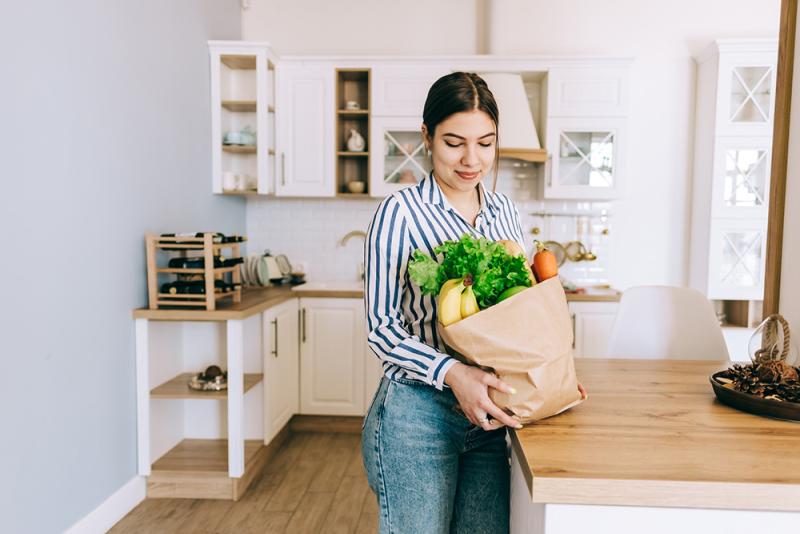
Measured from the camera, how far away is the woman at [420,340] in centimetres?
114

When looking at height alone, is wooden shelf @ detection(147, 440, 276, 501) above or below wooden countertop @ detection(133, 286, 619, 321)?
below

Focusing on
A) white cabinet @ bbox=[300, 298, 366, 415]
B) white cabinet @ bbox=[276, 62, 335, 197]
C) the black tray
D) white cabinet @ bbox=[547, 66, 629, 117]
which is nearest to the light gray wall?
white cabinet @ bbox=[276, 62, 335, 197]

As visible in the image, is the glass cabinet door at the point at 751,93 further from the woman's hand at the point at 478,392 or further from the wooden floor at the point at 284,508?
the woman's hand at the point at 478,392

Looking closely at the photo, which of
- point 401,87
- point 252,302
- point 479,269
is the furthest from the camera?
point 401,87

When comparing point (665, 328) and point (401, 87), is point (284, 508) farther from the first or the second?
point (401, 87)

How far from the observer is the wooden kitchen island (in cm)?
83

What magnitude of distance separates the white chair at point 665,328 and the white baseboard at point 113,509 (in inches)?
79.9

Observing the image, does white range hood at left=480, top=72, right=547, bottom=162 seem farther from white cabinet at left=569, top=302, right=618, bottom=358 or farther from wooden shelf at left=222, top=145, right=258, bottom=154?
wooden shelf at left=222, top=145, right=258, bottom=154

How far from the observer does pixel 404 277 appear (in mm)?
1166

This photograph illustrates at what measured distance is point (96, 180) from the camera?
229 centimetres

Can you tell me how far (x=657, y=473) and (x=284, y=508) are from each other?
2068 mm

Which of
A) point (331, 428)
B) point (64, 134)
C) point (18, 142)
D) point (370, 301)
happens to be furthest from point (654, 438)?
point (331, 428)

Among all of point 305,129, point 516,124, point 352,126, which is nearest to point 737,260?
point 516,124

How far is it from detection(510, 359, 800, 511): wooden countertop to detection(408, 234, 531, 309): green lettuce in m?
0.26
